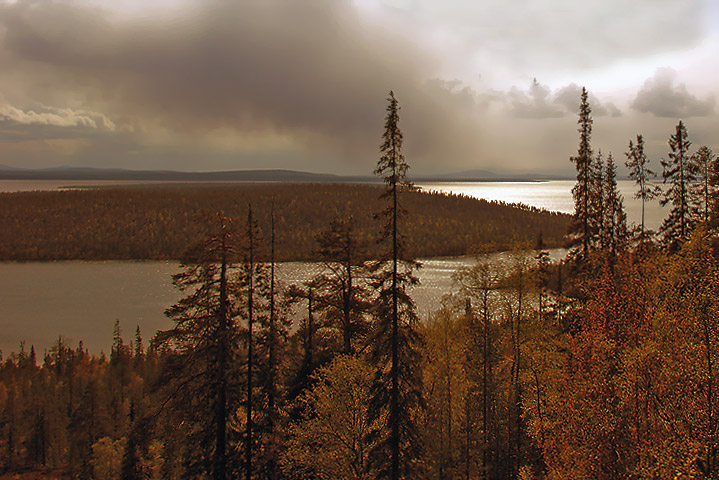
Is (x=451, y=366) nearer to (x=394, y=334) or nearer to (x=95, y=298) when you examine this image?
(x=394, y=334)

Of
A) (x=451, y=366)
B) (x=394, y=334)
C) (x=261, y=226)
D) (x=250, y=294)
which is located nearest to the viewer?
(x=394, y=334)

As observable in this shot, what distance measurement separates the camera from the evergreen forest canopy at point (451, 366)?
1138 centimetres

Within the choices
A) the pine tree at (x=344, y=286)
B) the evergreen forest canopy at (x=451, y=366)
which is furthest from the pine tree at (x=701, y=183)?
the pine tree at (x=344, y=286)

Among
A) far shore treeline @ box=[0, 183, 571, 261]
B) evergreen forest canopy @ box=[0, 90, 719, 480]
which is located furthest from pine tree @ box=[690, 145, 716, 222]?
far shore treeline @ box=[0, 183, 571, 261]

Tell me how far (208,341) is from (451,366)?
12.7m

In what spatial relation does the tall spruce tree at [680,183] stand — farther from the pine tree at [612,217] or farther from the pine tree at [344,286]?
the pine tree at [344,286]

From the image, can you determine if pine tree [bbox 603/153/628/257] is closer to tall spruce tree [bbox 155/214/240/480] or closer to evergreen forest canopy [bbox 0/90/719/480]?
evergreen forest canopy [bbox 0/90/719/480]

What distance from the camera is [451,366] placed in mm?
23859

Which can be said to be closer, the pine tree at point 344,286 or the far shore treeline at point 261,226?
the pine tree at point 344,286

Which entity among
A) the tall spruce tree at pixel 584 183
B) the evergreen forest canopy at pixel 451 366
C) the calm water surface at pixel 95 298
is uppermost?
the tall spruce tree at pixel 584 183

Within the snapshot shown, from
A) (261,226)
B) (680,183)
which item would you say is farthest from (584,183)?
(261,226)

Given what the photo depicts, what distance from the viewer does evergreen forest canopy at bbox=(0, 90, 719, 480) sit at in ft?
37.3

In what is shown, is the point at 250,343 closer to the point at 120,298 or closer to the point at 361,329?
the point at 361,329

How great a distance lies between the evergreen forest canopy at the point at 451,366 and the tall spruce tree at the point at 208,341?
0.24 feet
